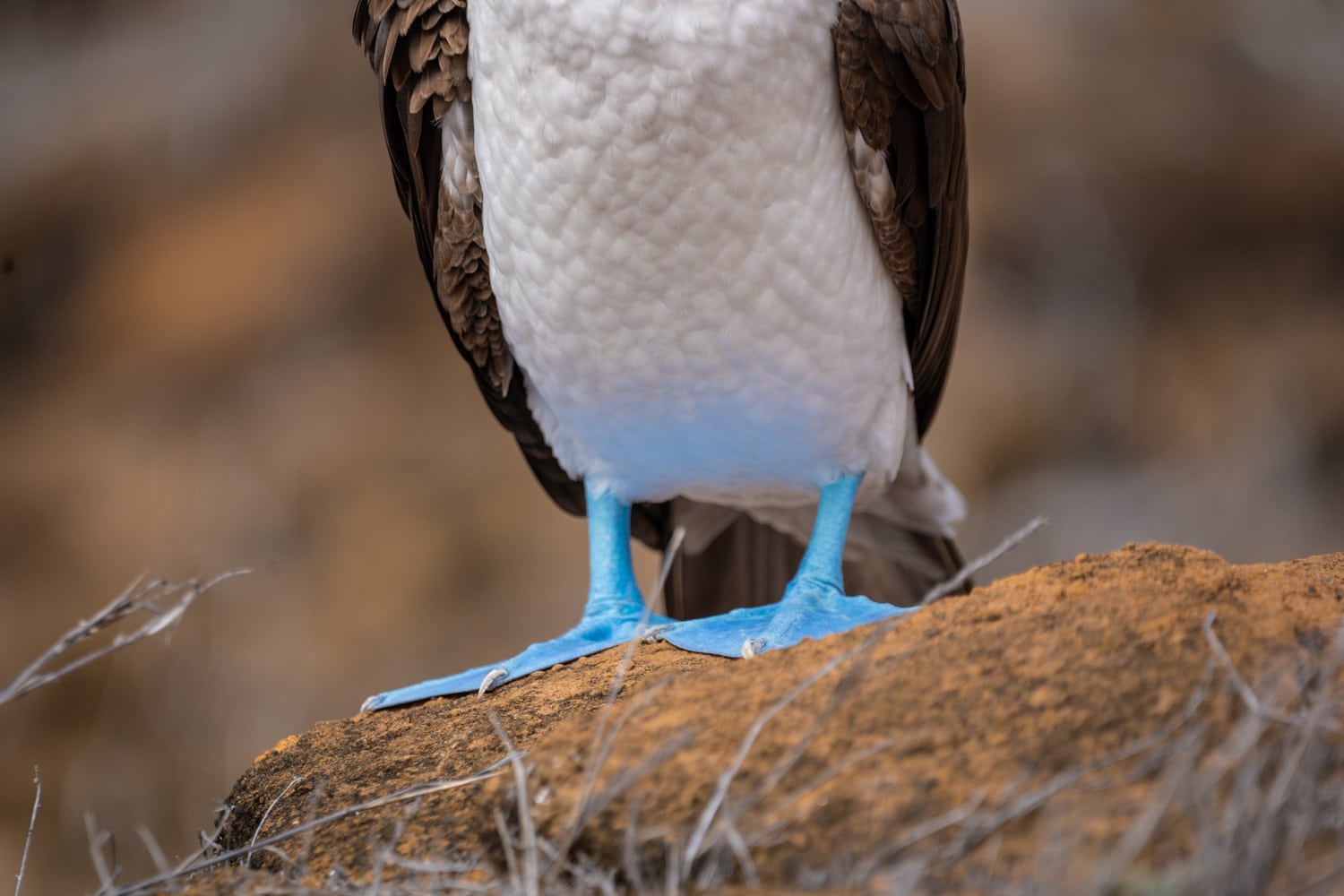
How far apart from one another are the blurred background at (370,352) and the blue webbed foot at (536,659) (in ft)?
10.8

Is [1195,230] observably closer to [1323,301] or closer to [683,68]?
[1323,301]

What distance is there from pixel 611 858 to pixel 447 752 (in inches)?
30.8

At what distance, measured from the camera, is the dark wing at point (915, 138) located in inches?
102

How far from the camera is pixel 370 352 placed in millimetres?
6457

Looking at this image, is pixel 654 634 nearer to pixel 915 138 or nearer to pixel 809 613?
pixel 809 613

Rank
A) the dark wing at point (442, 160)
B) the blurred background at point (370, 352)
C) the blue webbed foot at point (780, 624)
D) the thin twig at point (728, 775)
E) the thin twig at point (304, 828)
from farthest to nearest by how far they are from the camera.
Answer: the blurred background at point (370, 352) → the dark wing at point (442, 160) → the blue webbed foot at point (780, 624) → the thin twig at point (304, 828) → the thin twig at point (728, 775)

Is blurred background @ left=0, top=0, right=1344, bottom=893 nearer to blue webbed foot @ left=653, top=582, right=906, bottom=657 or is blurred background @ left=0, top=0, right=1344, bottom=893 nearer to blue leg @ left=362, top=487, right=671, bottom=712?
blue leg @ left=362, top=487, right=671, bottom=712

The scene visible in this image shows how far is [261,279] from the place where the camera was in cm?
632

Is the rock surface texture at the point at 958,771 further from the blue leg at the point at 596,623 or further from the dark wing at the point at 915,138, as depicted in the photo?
the dark wing at the point at 915,138

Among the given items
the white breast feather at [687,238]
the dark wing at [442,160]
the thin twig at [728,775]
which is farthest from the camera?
the dark wing at [442,160]

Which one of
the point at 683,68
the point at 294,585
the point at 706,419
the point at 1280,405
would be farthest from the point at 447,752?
the point at 1280,405

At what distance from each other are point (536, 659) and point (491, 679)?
14cm

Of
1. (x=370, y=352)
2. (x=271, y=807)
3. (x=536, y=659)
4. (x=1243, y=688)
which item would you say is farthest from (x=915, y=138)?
(x=370, y=352)

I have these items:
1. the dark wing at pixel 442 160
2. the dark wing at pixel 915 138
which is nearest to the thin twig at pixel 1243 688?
the dark wing at pixel 915 138
